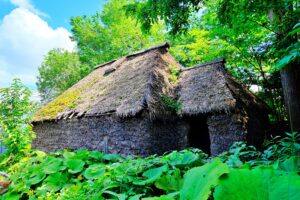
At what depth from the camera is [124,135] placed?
8.66m

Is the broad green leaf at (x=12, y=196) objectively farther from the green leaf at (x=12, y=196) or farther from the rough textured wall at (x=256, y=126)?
the rough textured wall at (x=256, y=126)

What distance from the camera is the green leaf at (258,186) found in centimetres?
57

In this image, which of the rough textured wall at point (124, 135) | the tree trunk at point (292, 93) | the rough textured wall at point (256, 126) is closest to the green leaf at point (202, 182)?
the rough textured wall at point (124, 135)

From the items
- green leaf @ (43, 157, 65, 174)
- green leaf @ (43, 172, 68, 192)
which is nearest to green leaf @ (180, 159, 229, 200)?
green leaf @ (43, 172, 68, 192)

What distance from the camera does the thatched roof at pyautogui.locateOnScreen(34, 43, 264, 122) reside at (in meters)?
8.27

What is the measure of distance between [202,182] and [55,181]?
9.54ft

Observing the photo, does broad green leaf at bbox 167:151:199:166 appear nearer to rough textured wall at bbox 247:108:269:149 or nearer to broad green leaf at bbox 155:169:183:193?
broad green leaf at bbox 155:169:183:193

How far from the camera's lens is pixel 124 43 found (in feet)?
65.4

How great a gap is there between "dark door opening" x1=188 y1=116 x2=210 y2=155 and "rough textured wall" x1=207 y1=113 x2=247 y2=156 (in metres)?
1.42

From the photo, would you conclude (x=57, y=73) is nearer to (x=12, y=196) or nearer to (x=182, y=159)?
(x=12, y=196)

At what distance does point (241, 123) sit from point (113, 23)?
53.4 feet

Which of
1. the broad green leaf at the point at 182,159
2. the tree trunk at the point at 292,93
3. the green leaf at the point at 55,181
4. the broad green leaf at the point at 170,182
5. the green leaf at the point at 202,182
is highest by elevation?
the tree trunk at the point at 292,93

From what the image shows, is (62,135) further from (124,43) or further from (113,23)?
(113,23)

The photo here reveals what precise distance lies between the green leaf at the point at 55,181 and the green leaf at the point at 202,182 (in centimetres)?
258
